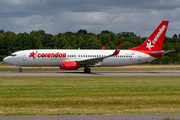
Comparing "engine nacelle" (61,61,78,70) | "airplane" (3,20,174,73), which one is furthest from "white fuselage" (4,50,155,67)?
"engine nacelle" (61,61,78,70)

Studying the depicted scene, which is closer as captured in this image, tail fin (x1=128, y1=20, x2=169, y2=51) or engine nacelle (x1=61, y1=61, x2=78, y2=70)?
engine nacelle (x1=61, y1=61, x2=78, y2=70)

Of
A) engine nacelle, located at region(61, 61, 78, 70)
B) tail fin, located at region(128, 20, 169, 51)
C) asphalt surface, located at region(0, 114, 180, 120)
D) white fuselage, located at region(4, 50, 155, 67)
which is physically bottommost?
asphalt surface, located at region(0, 114, 180, 120)

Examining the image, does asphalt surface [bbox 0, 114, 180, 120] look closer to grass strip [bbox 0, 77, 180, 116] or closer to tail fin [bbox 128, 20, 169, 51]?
grass strip [bbox 0, 77, 180, 116]

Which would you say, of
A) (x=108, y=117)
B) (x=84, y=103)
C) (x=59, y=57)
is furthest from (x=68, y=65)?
(x=108, y=117)

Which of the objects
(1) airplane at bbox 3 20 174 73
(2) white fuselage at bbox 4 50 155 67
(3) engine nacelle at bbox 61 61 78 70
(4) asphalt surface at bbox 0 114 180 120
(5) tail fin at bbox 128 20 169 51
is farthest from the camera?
(5) tail fin at bbox 128 20 169 51

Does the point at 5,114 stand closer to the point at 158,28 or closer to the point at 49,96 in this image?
the point at 49,96

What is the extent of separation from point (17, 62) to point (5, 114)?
3012 centimetres

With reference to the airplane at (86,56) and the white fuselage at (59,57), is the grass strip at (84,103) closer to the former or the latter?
the airplane at (86,56)

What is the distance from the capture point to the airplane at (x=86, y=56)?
132ft

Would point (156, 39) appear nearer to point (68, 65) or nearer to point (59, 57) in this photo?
point (68, 65)

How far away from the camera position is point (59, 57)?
4081 cm

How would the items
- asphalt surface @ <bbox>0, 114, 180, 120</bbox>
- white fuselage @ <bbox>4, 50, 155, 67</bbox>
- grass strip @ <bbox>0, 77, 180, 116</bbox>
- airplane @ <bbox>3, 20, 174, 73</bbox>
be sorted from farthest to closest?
white fuselage @ <bbox>4, 50, 155, 67</bbox>, airplane @ <bbox>3, 20, 174, 73</bbox>, grass strip @ <bbox>0, 77, 180, 116</bbox>, asphalt surface @ <bbox>0, 114, 180, 120</bbox>

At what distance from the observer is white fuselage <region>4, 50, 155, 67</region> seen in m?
40.4

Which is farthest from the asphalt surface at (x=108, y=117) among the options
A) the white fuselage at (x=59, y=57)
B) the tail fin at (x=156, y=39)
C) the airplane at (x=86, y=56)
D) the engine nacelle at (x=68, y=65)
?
the tail fin at (x=156, y=39)
